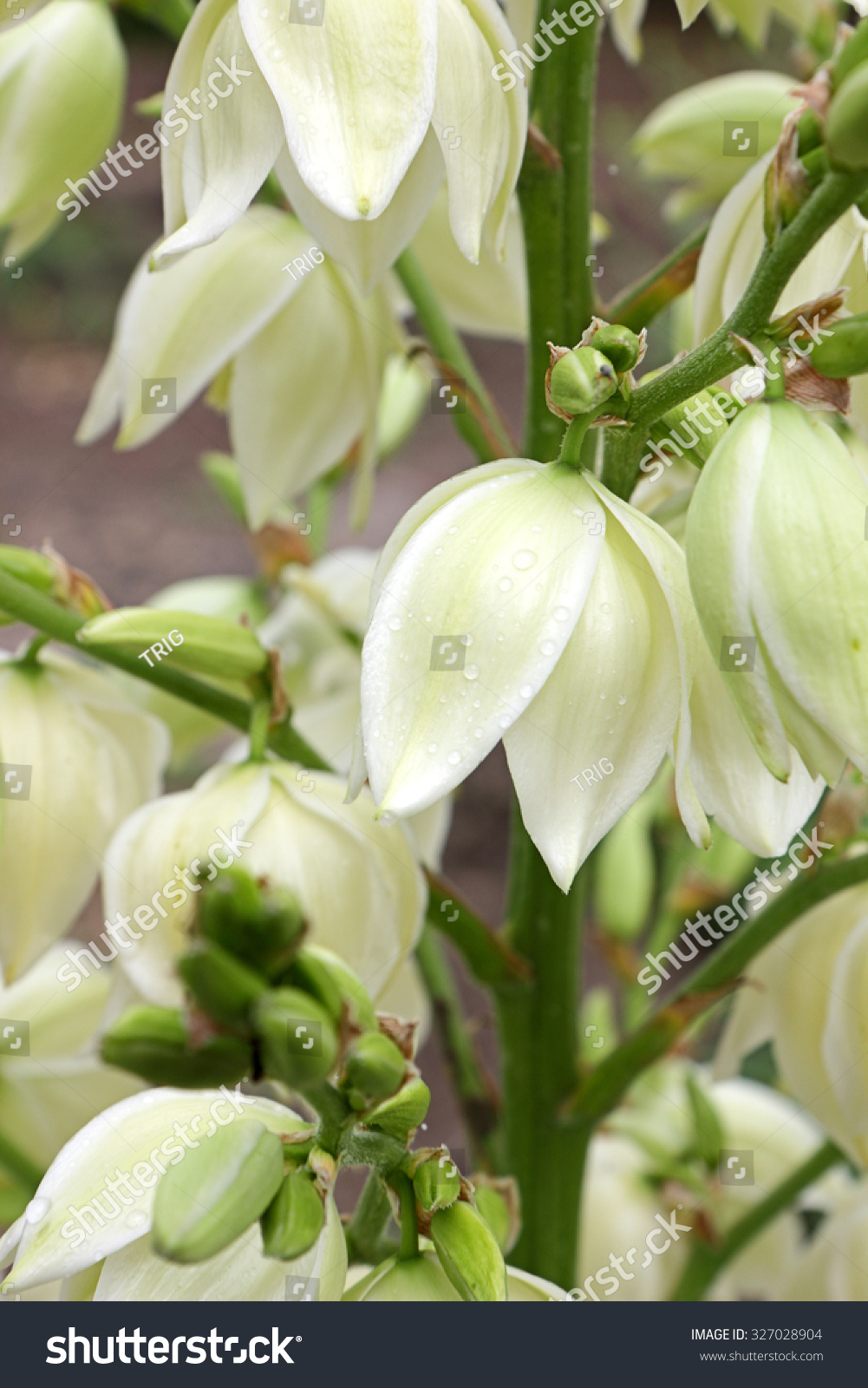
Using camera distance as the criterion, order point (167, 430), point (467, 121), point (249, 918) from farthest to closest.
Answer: point (167, 430) < point (467, 121) < point (249, 918)

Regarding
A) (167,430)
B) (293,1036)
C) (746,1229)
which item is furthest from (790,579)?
(167,430)

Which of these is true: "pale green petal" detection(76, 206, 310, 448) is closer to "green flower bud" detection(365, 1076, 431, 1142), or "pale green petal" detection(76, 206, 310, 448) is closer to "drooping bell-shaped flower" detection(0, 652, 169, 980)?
"drooping bell-shaped flower" detection(0, 652, 169, 980)

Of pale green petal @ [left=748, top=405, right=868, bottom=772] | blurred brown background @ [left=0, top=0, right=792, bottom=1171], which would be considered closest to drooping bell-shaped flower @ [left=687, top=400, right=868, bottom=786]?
pale green petal @ [left=748, top=405, right=868, bottom=772]

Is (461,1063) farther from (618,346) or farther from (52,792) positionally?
(618,346)
